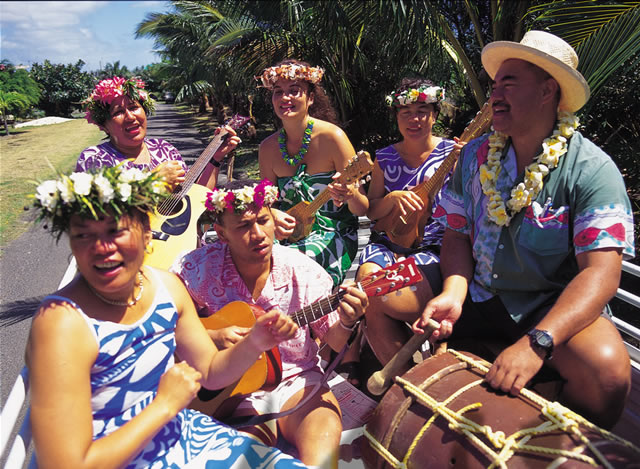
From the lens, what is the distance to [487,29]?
8219 millimetres

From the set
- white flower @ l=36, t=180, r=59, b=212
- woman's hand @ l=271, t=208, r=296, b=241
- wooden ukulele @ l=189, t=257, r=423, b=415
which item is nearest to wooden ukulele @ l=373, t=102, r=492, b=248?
woman's hand @ l=271, t=208, r=296, b=241

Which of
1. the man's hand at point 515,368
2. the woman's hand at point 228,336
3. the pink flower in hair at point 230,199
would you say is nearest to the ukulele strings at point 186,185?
the pink flower in hair at point 230,199

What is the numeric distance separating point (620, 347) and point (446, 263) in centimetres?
87

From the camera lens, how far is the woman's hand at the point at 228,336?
220cm

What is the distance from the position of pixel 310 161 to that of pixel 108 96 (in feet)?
5.15

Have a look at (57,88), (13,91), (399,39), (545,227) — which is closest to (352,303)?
(545,227)

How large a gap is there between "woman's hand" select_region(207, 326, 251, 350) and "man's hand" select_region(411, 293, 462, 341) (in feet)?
2.61

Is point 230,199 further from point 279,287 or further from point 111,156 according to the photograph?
point 111,156

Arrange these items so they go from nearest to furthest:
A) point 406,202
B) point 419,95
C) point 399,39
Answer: point 406,202 < point 419,95 < point 399,39

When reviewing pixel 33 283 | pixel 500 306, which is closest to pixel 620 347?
pixel 500 306

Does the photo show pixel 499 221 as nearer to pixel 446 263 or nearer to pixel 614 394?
pixel 446 263

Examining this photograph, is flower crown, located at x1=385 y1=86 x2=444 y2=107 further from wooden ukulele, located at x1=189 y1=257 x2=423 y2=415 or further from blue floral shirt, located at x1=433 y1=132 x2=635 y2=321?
wooden ukulele, located at x1=189 y1=257 x2=423 y2=415

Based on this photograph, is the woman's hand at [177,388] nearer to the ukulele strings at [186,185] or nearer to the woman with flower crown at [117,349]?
the woman with flower crown at [117,349]

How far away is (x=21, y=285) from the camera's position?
19.6 ft
